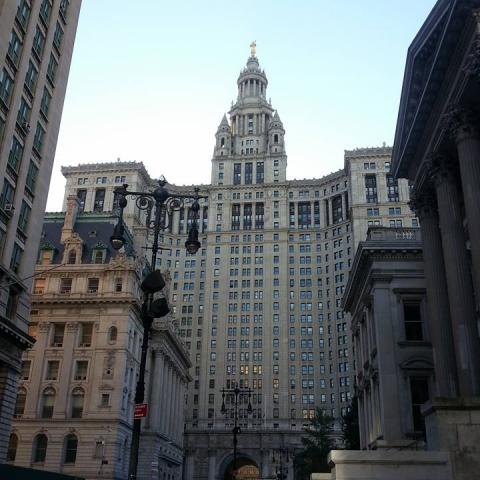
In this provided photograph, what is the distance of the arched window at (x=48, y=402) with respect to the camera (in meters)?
63.7

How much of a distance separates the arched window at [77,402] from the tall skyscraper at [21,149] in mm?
23782

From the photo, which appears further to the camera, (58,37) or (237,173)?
(237,173)

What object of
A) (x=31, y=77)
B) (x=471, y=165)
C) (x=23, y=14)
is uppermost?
(x=23, y=14)

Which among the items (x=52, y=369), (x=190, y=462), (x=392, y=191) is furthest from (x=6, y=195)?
(x=392, y=191)

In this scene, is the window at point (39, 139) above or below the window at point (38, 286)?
above

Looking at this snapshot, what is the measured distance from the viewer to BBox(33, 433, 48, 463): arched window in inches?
2446

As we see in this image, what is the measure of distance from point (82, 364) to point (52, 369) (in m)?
3.33

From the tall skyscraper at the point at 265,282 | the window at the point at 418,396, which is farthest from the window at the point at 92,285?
the tall skyscraper at the point at 265,282

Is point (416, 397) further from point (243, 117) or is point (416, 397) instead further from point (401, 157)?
point (243, 117)

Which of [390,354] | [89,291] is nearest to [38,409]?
[89,291]

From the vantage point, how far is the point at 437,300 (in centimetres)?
3197

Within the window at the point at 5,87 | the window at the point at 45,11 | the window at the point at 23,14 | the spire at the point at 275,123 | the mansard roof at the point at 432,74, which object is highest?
the spire at the point at 275,123

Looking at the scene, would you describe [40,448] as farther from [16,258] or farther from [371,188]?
[371,188]

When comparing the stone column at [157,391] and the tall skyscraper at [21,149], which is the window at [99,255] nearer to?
the stone column at [157,391]
